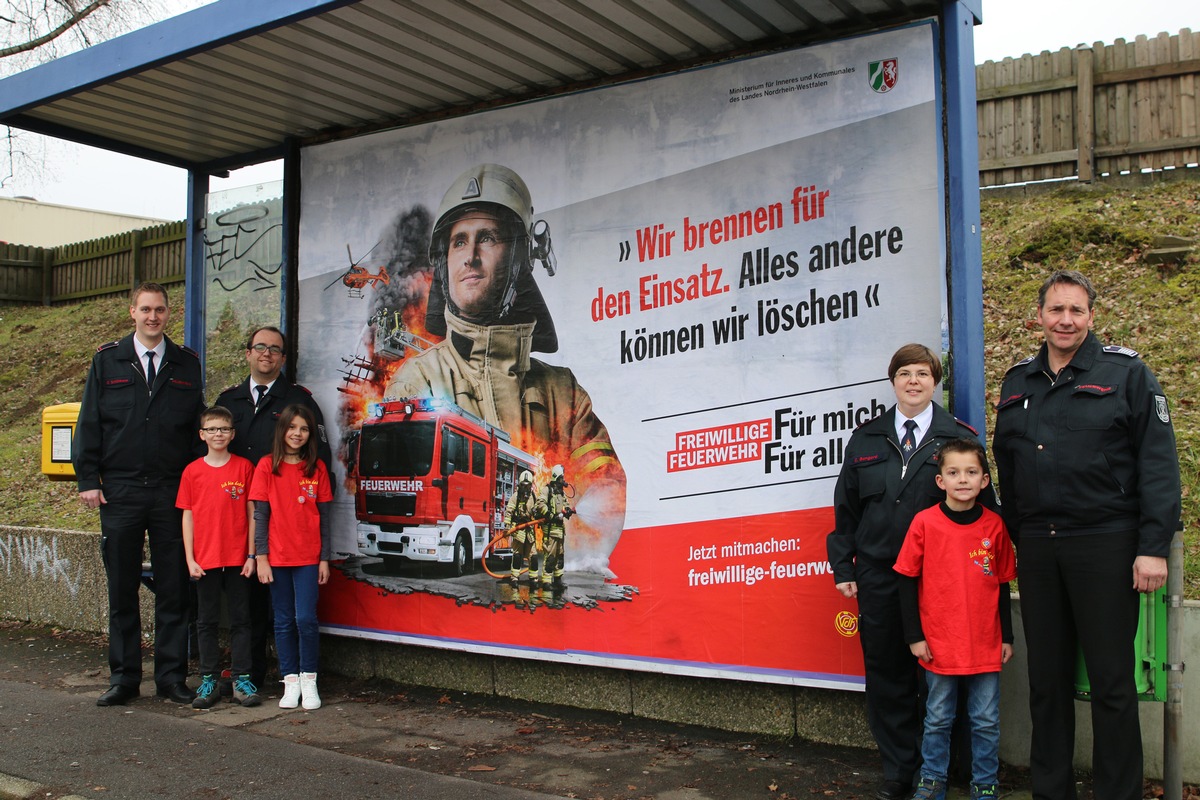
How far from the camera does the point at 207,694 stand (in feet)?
19.1

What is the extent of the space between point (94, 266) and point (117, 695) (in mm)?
14076

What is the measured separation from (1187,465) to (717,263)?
3.14 m

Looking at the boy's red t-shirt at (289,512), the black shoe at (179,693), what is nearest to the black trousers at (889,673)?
the boy's red t-shirt at (289,512)

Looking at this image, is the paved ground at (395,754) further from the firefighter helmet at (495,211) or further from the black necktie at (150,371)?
the firefighter helmet at (495,211)

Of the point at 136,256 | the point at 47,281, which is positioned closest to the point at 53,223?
the point at 47,281

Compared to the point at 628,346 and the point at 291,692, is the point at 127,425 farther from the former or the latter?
the point at 628,346

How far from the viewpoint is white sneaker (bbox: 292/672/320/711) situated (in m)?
5.82

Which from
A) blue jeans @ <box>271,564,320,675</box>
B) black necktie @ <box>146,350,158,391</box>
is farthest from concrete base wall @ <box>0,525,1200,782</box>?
black necktie @ <box>146,350,158,391</box>

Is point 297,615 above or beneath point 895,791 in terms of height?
above

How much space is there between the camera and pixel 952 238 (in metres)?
4.38

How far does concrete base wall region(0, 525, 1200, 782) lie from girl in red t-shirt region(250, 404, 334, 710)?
710 mm

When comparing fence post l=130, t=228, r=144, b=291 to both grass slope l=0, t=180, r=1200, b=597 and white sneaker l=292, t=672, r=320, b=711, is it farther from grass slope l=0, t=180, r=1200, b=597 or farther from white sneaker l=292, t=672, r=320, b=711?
white sneaker l=292, t=672, r=320, b=711

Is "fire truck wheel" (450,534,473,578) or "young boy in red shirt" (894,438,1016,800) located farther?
"fire truck wheel" (450,534,473,578)

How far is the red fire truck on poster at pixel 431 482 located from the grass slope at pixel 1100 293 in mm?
1748
